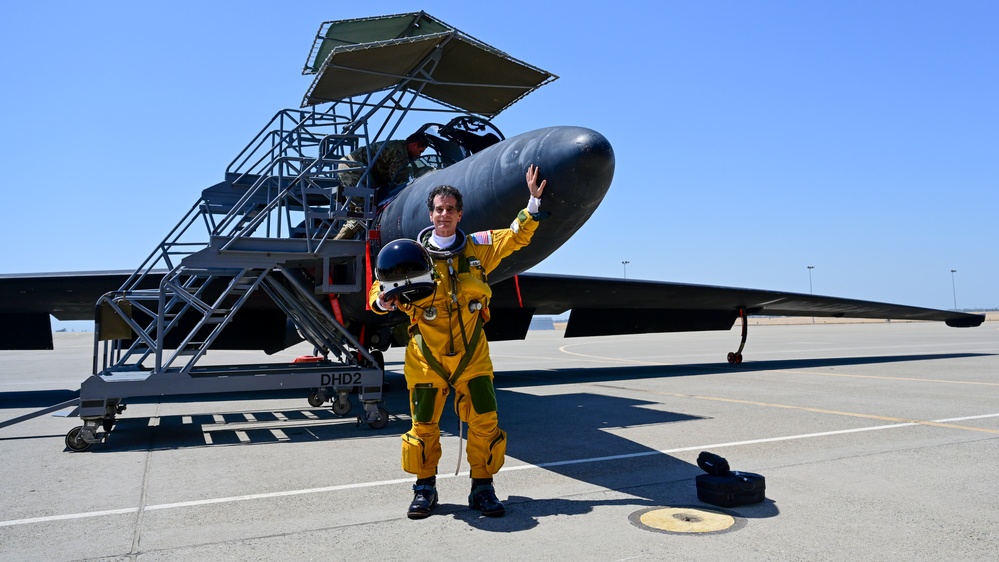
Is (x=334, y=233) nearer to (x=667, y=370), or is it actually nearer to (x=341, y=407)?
(x=341, y=407)

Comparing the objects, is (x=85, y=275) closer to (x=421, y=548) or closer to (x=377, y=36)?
(x=377, y=36)

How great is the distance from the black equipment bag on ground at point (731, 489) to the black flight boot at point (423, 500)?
1586mm

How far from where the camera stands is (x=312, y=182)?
8.11 m

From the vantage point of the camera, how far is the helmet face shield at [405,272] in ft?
12.7

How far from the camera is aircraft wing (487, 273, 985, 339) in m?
13.1

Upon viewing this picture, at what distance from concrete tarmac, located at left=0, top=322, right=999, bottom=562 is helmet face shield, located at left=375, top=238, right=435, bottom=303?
4.26 feet

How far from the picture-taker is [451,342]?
13.8 feet

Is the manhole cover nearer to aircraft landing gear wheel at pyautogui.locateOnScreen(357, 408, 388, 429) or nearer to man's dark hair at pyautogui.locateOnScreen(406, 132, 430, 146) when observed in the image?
aircraft landing gear wheel at pyautogui.locateOnScreen(357, 408, 388, 429)

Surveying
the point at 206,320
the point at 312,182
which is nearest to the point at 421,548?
the point at 206,320

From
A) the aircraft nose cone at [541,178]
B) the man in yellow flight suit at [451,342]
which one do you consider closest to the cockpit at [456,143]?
the aircraft nose cone at [541,178]

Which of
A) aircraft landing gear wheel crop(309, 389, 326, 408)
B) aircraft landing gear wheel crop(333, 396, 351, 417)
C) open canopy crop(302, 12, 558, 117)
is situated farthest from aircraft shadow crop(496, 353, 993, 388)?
open canopy crop(302, 12, 558, 117)

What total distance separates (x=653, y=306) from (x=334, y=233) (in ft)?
30.5

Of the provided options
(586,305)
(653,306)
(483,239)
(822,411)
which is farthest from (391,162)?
(653,306)

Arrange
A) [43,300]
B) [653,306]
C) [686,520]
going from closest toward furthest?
[686,520] < [43,300] < [653,306]
